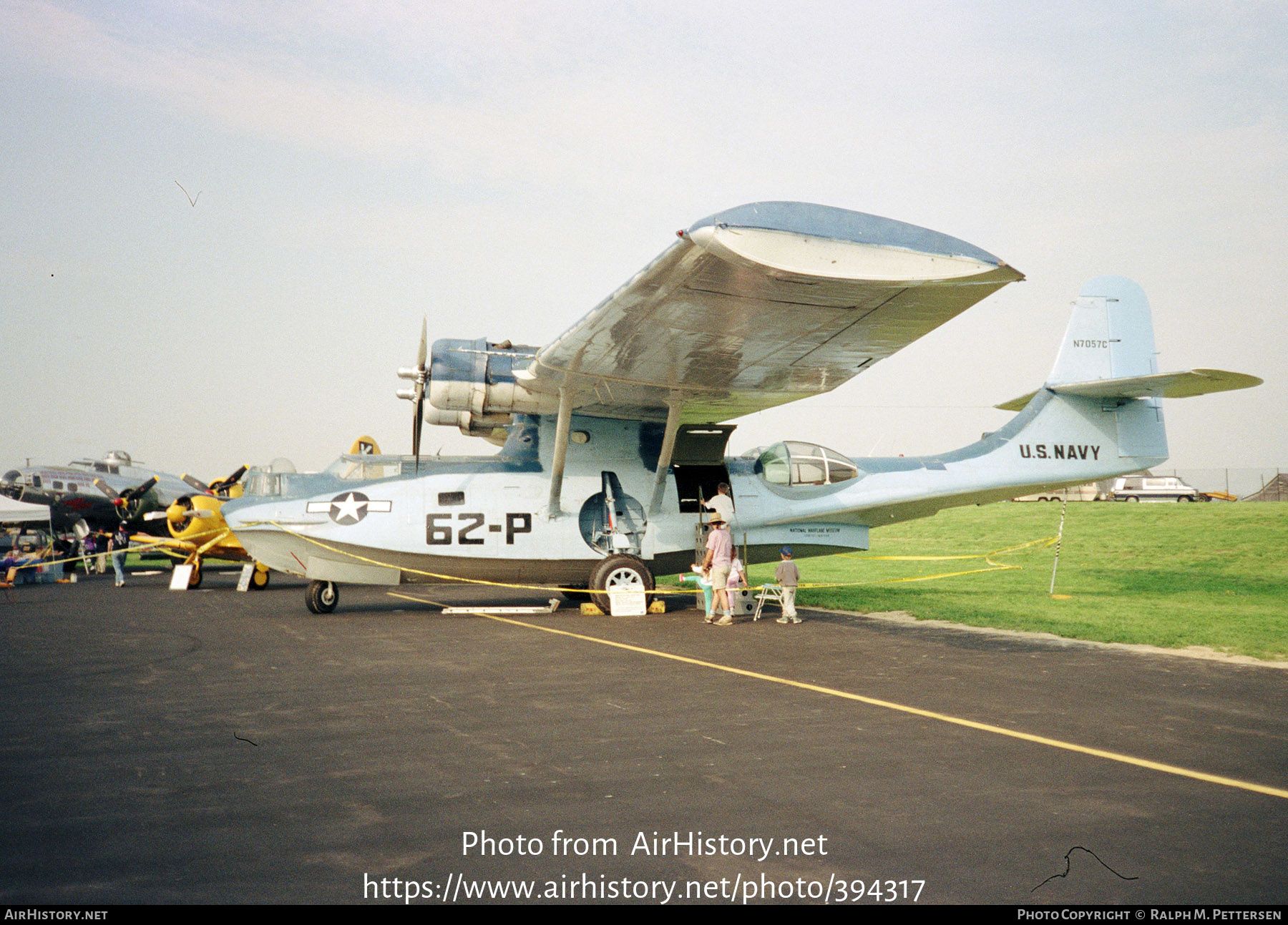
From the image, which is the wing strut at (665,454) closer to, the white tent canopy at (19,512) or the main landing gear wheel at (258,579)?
the main landing gear wheel at (258,579)

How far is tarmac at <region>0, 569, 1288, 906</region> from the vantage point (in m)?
3.29

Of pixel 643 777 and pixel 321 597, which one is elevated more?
pixel 643 777

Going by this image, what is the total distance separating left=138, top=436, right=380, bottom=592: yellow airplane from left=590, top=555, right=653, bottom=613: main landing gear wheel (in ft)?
25.7

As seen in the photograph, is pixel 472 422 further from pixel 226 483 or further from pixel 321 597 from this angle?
pixel 226 483

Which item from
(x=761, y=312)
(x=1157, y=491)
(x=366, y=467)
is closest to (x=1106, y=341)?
(x=761, y=312)

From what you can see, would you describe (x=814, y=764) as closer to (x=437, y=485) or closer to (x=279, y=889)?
(x=279, y=889)

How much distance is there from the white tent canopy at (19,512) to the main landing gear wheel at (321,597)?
52.3ft

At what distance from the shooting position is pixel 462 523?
13.4m

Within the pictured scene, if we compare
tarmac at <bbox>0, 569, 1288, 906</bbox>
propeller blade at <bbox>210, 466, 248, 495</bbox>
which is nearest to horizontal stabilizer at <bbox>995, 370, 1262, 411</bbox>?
tarmac at <bbox>0, 569, 1288, 906</bbox>

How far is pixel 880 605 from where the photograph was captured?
48.3 ft

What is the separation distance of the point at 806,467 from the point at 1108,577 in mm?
9263

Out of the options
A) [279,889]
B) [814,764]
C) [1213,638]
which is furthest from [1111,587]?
[279,889]

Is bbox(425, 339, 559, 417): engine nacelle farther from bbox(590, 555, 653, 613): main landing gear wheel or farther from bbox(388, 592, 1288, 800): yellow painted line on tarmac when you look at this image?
bbox(388, 592, 1288, 800): yellow painted line on tarmac

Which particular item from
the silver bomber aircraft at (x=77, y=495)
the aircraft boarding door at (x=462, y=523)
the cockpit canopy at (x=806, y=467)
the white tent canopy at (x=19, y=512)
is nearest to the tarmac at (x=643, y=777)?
the aircraft boarding door at (x=462, y=523)
